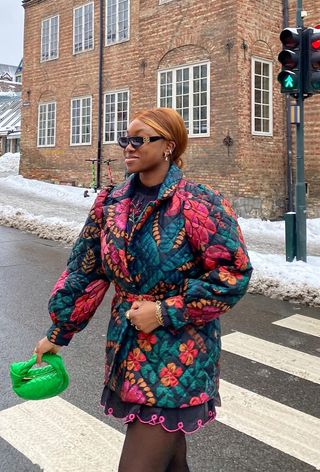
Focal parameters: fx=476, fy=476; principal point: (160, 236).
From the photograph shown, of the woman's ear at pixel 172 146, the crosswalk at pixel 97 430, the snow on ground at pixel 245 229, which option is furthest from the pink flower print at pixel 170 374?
the snow on ground at pixel 245 229

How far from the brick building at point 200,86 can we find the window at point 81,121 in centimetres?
4

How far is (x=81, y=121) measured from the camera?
1905 centimetres

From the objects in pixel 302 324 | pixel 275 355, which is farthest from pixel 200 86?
pixel 275 355

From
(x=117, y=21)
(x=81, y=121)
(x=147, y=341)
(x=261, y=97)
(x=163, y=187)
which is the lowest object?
(x=147, y=341)

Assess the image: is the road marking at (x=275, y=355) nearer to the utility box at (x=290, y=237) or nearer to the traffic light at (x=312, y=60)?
the utility box at (x=290, y=237)

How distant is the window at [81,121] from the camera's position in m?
18.8

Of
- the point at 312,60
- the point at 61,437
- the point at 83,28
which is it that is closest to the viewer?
the point at 61,437

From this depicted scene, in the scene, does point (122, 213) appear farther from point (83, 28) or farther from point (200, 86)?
point (83, 28)

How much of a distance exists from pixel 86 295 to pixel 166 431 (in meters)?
0.67

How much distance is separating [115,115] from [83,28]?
13.8ft

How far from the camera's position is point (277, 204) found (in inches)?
555

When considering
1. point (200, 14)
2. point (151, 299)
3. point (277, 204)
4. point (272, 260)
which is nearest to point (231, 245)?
point (151, 299)

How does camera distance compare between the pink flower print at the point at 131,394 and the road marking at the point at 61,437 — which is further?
the road marking at the point at 61,437

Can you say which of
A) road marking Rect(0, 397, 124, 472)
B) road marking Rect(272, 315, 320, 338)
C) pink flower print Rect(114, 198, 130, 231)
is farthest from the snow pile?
pink flower print Rect(114, 198, 130, 231)
